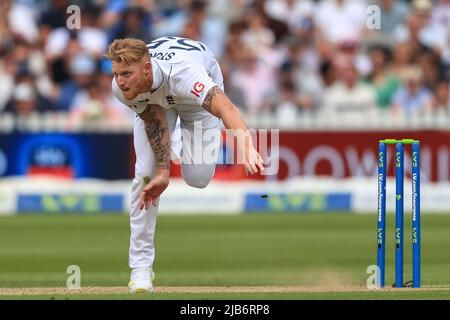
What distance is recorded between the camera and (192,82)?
273 inches

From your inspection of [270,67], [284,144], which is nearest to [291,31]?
[270,67]

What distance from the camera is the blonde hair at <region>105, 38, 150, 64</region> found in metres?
6.89

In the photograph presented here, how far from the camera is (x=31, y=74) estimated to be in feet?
49.6

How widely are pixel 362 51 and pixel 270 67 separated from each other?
1184mm

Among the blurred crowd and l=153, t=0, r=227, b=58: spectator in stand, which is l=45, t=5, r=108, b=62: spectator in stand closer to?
the blurred crowd

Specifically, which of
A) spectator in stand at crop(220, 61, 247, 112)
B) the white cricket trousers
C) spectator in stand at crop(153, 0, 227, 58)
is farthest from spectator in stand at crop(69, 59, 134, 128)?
the white cricket trousers

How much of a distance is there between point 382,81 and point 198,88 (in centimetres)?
856

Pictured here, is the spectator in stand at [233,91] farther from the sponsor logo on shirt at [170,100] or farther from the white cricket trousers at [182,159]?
the sponsor logo on shirt at [170,100]

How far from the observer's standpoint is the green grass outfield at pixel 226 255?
7.52 m

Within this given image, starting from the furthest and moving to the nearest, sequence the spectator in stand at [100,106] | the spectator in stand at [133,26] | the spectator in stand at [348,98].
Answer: the spectator in stand at [133,26]
the spectator in stand at [348,98]
the spectator in stand at [100,106]

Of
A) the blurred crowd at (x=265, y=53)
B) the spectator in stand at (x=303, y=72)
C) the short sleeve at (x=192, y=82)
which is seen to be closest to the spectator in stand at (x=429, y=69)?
the blurred crowd at (x=265, y=53)

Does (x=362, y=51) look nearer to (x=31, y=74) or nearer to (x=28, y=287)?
(x=31, y=74)

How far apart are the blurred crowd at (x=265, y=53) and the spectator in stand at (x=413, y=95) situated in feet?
0.04

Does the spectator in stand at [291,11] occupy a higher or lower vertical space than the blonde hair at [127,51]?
higher
